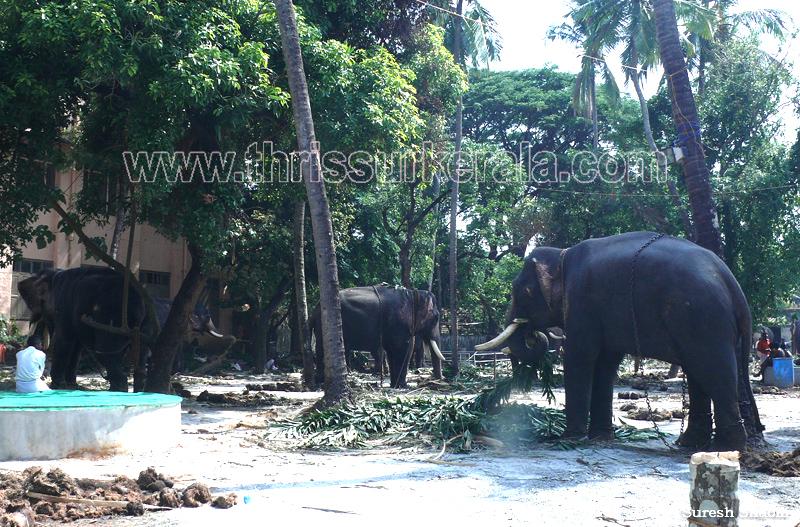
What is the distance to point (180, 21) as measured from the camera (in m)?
10.8

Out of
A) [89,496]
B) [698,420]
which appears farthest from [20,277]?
[698,420]

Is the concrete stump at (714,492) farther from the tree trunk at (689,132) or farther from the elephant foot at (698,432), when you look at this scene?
the tree trunk at (689,132)

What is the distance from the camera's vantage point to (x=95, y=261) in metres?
24.8

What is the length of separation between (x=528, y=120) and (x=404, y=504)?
1362 inches

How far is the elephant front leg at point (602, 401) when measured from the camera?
9359mm

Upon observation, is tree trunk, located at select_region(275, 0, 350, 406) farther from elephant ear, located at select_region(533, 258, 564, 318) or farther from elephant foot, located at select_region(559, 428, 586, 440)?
elephant foot, located at select_region(559, 428, 586, 440)

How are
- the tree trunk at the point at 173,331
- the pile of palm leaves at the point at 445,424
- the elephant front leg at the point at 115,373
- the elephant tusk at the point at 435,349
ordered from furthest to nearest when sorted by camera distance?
1. the elephant tusk at the point at 435,349
2. the elephant front leg at the point at 115,373
3. the tree trunk at the point at 173,331
4. the pile of palm leaves at the point at 445,424

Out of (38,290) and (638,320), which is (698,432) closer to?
(638,320)

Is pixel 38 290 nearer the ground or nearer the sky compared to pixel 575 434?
nearer the sky

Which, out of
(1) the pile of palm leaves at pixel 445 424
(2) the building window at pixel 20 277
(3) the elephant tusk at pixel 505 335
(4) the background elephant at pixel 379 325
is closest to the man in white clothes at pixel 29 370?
(1) the pile of palm leaves at pixel 445 424

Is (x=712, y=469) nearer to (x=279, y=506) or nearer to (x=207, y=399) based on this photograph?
(x=279, y=506)

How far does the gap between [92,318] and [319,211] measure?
5292 mm

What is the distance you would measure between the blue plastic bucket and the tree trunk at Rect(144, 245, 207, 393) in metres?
14.4

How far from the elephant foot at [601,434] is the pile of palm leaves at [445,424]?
222 millimetres
